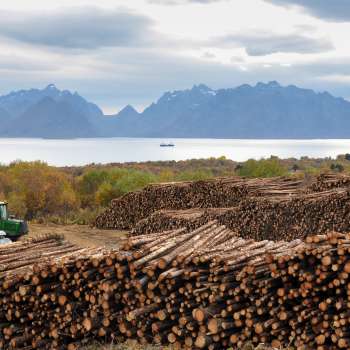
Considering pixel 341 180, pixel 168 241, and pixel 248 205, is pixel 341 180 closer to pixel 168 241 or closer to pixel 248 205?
pixel 248 205

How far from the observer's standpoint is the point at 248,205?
68.8 ft

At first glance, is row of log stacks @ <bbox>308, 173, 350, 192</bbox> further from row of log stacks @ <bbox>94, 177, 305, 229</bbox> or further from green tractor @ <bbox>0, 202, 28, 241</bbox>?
green tractor @ <bbox>0, 202, 28, 241</bbox>

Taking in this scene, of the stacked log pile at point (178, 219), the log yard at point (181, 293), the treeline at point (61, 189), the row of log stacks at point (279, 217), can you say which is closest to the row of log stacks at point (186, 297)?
the log yard at point (181, 293)

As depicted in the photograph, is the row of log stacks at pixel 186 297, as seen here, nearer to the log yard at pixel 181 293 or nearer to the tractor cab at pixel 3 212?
the log yard at pixel 181 293

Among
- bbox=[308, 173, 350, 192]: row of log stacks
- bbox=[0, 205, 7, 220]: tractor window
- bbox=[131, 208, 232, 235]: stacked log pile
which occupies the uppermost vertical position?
bbox=[308, 173, 350, 192]: row of log stacks

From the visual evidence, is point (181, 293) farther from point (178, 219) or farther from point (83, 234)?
point (83, 234)

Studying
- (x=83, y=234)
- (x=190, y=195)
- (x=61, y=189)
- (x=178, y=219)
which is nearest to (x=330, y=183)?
(x=178, y=219)

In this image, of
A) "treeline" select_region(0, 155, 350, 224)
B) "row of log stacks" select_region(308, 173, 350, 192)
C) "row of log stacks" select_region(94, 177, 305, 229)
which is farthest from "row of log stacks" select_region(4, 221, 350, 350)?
"treeline" select_region(0, 155, 350, 224)

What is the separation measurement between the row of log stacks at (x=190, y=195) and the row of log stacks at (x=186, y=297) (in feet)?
47.9

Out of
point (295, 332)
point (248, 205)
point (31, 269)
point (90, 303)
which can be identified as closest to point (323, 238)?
point (295, 332)

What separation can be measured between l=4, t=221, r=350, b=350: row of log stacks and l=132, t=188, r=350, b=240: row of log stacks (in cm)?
967

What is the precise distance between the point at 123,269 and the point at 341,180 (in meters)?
14.6

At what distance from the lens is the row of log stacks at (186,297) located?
743 cm

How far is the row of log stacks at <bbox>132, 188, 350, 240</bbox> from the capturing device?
18469 mm
